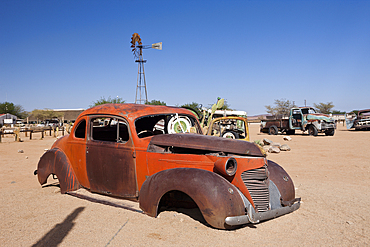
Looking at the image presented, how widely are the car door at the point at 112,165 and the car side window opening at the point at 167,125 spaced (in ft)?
1.37

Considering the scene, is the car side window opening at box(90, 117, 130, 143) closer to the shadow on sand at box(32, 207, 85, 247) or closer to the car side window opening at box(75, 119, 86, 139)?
the car side window opening at box(75, 119, 86, 139)

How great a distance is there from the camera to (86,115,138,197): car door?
3.63 metres

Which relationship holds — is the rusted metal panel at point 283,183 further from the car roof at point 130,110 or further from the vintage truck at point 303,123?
the vintage truck at point 303,123

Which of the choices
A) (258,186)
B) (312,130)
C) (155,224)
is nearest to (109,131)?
(155,224)

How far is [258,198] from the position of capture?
304 cm

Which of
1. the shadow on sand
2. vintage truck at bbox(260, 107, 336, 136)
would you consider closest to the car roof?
the shadow on sand

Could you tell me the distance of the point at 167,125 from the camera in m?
4.47

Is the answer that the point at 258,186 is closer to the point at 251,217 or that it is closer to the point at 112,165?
the point at 251,217

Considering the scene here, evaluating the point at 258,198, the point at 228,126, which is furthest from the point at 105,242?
the point at 228,126

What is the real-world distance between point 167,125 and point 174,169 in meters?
1.43

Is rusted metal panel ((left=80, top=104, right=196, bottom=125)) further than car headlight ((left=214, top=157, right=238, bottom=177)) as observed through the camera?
Yes

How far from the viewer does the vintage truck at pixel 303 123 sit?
18.6m

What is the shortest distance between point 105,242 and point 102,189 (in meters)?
1.29

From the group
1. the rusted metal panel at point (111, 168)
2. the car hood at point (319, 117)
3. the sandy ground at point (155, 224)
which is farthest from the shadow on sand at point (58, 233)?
the car hood at point (319, 117)
